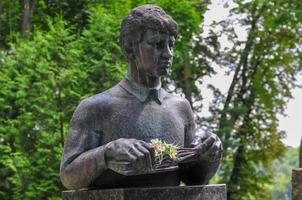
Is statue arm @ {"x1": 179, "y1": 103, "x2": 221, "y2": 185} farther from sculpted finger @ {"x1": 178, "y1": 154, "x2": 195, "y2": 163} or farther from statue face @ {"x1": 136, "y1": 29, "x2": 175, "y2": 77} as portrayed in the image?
statue face @ {"x1": 136, "y1": 29, "x2": 175, "y2": 77}

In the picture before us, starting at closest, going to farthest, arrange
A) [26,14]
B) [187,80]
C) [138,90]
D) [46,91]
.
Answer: [138,90], [46,91], [26,14], [187,80]

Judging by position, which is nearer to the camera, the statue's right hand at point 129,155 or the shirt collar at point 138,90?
the statue's right hand at point 129,155

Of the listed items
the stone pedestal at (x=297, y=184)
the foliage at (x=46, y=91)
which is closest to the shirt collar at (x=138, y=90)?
the stone pedestal at (x=297, y=184)

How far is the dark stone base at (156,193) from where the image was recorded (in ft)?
15.9

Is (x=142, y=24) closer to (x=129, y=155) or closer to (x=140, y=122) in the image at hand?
(x=140, y=122)

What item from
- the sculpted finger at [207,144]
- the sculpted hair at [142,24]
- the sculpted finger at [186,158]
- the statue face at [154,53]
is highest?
the sculpted hair at [142,24]

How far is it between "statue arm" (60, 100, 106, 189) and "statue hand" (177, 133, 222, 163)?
0.52 metres

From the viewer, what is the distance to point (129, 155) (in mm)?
4605

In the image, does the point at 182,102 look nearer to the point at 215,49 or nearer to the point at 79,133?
the point at 79,133

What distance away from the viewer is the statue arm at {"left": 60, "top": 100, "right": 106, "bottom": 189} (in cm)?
488

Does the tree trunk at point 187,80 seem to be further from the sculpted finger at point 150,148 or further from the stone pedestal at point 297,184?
the sculpted finger at point 150,148

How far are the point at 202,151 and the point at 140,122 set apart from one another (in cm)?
44

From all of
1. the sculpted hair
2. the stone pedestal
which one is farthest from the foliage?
the sculpted hair

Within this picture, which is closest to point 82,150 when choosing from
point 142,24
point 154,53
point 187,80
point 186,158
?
point 186,158
